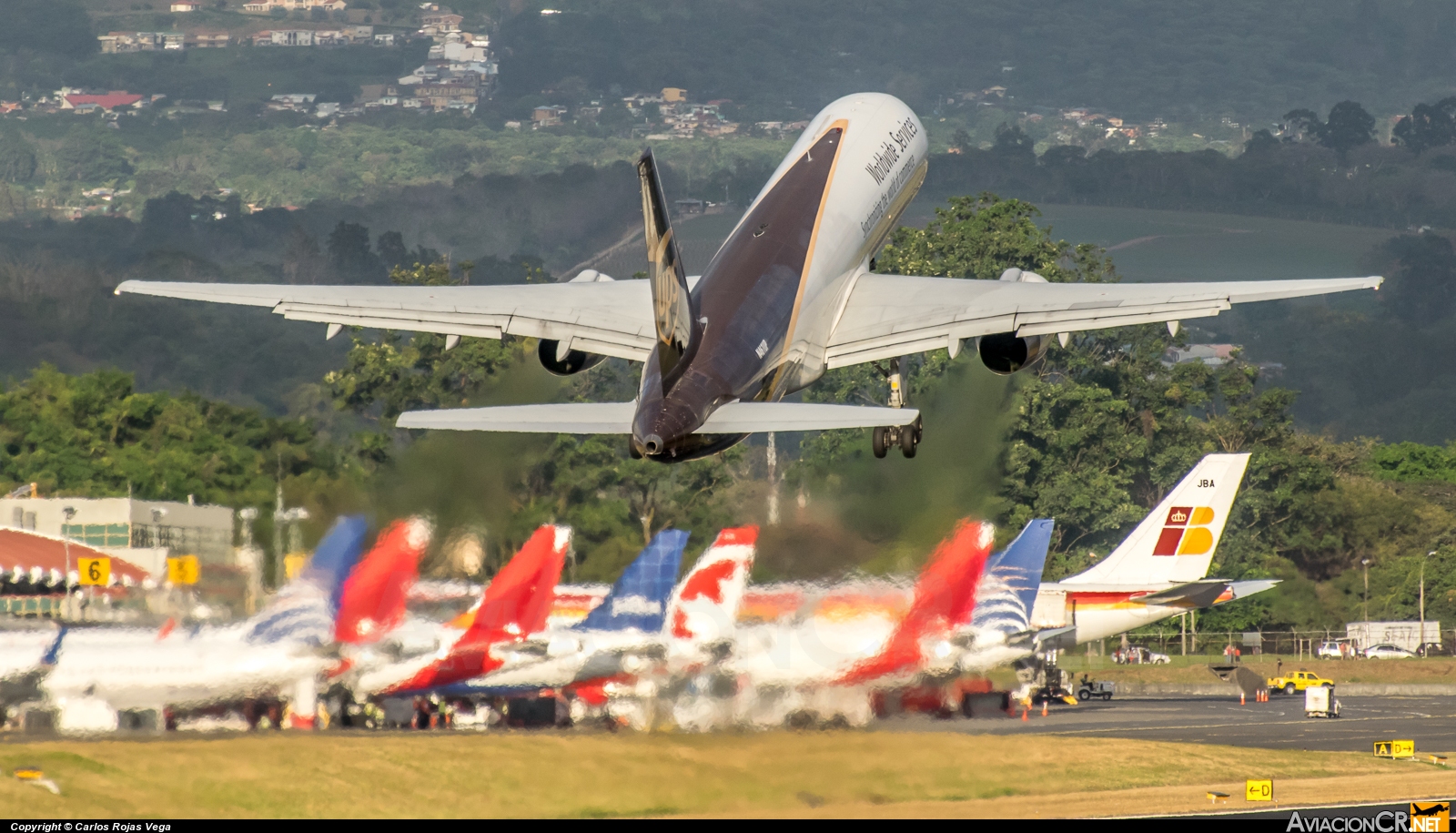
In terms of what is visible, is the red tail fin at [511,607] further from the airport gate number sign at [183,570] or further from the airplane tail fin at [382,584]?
the airport gate number sign at [183,570]

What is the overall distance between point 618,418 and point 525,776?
13522 millimetres

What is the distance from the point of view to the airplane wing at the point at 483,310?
39531 millimetres

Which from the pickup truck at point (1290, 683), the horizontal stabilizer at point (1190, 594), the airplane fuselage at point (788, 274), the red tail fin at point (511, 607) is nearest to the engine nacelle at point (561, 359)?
the airplane fuselage at point (788, 274)

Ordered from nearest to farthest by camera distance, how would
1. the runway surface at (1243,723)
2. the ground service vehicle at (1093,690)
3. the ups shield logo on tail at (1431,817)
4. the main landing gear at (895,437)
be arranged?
the ups shield logo on tail at (1431,817) → the main landing gear at (895,437) → the runway surface at (1243,723) → the ground service vehicle at (1093,690)

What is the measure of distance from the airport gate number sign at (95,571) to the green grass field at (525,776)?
6.37 meters

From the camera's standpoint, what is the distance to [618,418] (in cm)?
3334

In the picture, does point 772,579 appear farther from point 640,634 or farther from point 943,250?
point 943,250

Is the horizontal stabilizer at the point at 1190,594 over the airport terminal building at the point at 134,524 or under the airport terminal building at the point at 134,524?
under

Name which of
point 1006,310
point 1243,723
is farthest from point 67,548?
point 1243,723

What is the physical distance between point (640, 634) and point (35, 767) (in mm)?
17130

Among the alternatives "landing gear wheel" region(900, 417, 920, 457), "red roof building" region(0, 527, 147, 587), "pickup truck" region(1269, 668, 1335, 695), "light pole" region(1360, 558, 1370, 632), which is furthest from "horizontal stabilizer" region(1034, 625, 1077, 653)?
"light pole" region(1360, 558, 1370, 632)

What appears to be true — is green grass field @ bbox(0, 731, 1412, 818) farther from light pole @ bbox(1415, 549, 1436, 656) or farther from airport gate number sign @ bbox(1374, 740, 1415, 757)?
light pole @ bbox(1415, 549, 1436, 656)

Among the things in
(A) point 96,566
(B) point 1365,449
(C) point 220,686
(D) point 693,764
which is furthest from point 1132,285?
(B) point 1365,449

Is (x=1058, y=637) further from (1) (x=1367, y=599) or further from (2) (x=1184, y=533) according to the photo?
(1) (x=1367, y=599)
